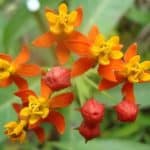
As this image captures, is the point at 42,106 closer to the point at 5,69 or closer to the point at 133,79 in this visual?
the point at 5,69

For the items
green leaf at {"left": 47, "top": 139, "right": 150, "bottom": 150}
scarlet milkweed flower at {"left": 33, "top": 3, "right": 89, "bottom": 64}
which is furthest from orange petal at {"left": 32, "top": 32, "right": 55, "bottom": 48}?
green leaf at {"left": 47, "top": 139, "right": 150, "bottom": 150}

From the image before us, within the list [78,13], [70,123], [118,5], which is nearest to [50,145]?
[70,123]

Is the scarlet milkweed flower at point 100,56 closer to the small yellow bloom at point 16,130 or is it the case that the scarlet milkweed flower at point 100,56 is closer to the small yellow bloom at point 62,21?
the small yellow bloom at point 62,21

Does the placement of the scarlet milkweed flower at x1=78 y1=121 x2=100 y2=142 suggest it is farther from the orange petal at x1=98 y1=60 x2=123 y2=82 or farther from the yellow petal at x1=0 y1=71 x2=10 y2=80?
the yellow petal at x1=0 y1=71 x2=10 y2=80

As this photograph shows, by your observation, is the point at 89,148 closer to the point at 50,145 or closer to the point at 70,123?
the point at 70,123

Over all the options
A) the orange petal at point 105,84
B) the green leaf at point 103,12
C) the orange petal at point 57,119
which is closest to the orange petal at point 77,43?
the orange petal at point 105,84
